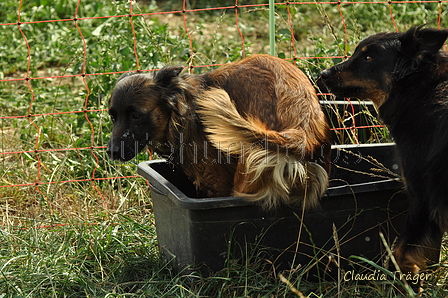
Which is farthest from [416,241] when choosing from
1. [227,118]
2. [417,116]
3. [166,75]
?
[166,75]

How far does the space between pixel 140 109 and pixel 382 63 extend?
1.45 meters

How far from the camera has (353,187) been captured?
10.1ft

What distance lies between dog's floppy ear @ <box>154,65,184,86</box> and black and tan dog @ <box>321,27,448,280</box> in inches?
43.9

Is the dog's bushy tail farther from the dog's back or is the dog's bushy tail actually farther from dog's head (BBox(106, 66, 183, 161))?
dog's head (BBox(106, 66, 183, 161))

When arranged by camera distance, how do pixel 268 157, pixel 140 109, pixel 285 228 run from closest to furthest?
pixel 268 157
pixel 285 228
pixel 140 109

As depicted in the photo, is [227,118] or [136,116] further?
[136,116]

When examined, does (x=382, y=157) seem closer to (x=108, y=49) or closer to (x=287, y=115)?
(x=287, y=115)

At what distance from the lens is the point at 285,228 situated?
10.3 feet

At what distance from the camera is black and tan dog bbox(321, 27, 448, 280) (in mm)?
2870

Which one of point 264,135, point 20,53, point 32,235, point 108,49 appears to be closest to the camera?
point 264,135

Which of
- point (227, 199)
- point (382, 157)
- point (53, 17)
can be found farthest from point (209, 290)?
point (53, 17)

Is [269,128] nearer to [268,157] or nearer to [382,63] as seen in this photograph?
[268,157]

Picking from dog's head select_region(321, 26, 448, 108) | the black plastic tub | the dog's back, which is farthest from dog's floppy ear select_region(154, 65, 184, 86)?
dog's head select_region(321, 26, 448, 108)

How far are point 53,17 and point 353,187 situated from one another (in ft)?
18.2
